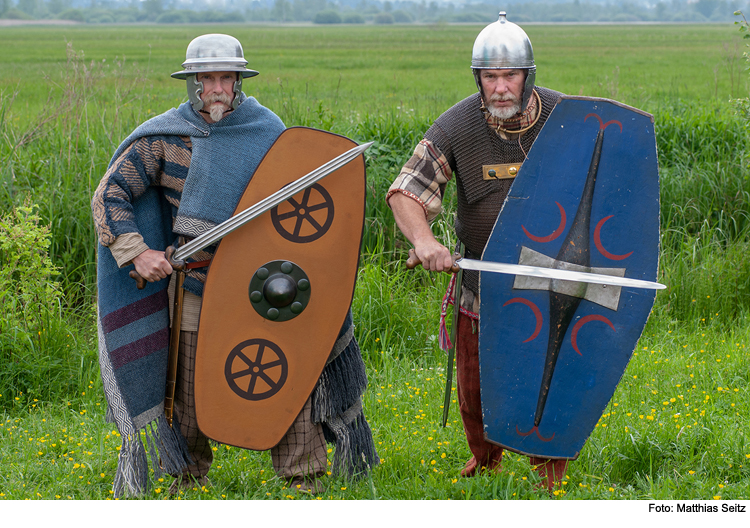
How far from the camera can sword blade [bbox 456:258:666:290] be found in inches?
84.7

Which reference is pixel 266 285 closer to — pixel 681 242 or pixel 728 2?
pixel 681 242

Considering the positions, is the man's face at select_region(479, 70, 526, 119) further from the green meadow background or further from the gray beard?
the green meadow background

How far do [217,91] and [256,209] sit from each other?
0.43m

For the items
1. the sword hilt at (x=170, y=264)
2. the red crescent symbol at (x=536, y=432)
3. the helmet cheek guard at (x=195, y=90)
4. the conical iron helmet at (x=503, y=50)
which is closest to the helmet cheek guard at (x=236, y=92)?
the helmet cheek guard at (x=195, y=90)

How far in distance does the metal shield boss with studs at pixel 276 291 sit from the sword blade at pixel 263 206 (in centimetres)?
4

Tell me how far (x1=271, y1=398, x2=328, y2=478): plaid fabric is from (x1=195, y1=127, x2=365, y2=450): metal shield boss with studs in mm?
146

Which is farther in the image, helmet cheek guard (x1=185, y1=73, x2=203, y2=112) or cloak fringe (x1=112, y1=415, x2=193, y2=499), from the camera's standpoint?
cloak fringe (x1=112, y1=415, x2=193, y2=499)

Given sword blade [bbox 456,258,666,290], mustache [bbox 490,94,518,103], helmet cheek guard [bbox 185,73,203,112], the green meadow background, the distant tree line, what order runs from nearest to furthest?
1. sword blade [bbox 456,258,666,290]
2. mustache [bbox 490,94,518,103]
3. helmet cheek guard [bbox 185,73,203,112]
4. the green meadow background
5. the distant tree line

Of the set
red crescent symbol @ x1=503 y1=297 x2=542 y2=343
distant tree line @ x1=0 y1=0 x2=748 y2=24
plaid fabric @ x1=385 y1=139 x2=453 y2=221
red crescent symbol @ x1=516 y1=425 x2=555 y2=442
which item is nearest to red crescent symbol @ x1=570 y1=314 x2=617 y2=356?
red crescent symbol @ x1=503 y1=297 x2=542 y2=343

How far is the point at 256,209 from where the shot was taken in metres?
2.29

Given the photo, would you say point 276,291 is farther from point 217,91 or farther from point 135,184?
point 217,91

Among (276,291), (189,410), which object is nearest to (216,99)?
(276,291)

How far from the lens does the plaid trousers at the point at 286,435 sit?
2.53 meters

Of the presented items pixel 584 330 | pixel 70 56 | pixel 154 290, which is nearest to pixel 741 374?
pixel 584 330
